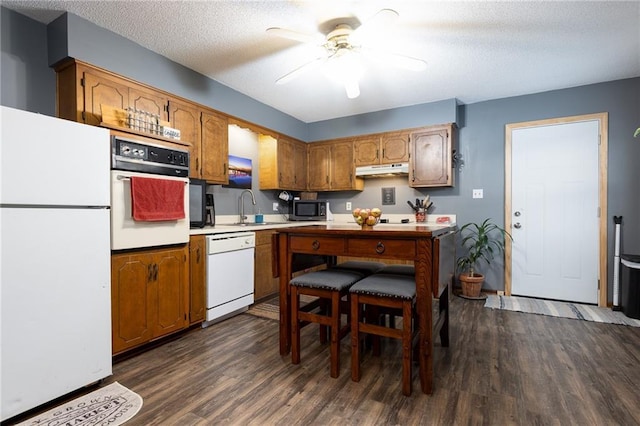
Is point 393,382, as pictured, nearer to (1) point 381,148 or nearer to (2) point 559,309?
(2) point 559,309

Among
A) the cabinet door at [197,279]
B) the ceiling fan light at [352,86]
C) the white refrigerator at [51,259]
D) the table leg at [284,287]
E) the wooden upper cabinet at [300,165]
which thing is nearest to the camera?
the white refrigerator at [51,259]

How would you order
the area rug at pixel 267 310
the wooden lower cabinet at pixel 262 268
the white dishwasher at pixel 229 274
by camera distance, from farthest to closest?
the wooden lower cabinet at pixel 262 268 < the area rug at pixel 267 310 < the white dishwasher at pixel 229 274

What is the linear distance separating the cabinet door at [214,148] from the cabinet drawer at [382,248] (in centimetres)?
202

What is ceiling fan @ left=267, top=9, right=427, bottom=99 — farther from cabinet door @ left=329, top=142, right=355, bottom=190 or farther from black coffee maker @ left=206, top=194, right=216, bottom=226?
cabinet door @ left=329, top=142, right=355, bottom=190

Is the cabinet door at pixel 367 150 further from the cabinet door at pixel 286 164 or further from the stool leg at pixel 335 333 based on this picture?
the stool leg at pixel 335 333

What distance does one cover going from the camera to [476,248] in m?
4.00

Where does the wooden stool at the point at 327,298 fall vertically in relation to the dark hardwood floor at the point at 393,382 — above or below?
above

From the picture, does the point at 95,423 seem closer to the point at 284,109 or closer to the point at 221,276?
the point at 221,276

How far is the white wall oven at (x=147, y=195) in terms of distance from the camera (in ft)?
6.96

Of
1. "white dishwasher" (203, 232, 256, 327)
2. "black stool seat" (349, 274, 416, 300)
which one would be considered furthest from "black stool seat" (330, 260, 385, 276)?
"white dishwasher" (203, 232, 256, 327)

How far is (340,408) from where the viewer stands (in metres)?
1.66

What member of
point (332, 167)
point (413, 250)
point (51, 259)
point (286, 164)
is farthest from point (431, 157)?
point (51, 259)

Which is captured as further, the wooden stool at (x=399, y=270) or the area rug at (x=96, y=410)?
the wooden stool at (x=399, y=270)

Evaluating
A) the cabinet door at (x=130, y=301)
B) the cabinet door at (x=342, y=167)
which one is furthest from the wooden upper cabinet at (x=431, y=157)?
the cabinet door at (x=130, y=301)
